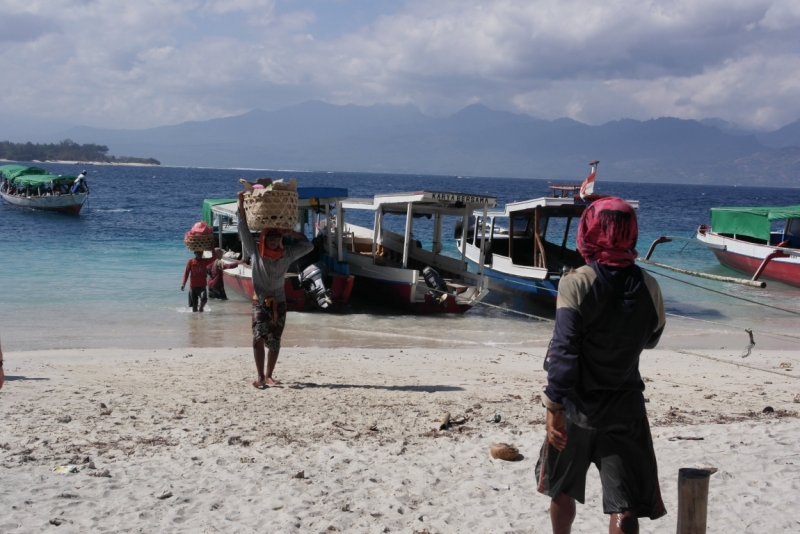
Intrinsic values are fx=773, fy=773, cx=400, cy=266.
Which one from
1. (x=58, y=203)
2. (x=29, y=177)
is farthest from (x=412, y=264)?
(x=29, y=177)

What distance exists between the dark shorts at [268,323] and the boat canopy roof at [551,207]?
8.82 metres

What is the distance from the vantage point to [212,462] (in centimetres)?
509

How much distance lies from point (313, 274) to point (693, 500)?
452 inches

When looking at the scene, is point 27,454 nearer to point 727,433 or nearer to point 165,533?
point 165,533

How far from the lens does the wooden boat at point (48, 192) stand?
4050cm

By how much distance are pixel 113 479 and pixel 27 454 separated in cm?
81

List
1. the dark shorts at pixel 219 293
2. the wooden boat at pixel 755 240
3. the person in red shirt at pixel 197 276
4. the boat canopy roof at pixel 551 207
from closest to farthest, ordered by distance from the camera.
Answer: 1. the person in red shirt at pixel 197 276
2. the boat canopy roof at pixel 551 207
3. the dark shorts at pixel 219 293
4. the wooden boat at pixel 755 240

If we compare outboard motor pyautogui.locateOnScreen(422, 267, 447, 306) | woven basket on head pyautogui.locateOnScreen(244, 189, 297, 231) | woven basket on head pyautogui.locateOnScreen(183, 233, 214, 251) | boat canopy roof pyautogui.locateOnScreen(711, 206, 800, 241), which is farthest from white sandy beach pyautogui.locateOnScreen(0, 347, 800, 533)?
boat canopy roof pyautogui.locateOnScreen(711, 206, 800, 241)

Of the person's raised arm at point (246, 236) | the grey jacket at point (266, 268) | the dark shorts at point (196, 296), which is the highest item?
the person's raised arm at point (246, 236)

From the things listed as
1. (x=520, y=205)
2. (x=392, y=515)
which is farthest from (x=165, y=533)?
(x=520, y=205)

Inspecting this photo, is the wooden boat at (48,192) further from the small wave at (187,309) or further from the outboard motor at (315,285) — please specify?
the outboard motor at (315,285)

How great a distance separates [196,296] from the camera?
14.0 metres

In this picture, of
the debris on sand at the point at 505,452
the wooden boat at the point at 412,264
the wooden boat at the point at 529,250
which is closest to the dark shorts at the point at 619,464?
the debris on sand at the point at 505,452

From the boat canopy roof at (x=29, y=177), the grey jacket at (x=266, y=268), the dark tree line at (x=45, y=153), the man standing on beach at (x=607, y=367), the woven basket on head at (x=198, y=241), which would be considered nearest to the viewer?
the man standing on beach at (x=607, y=367)
